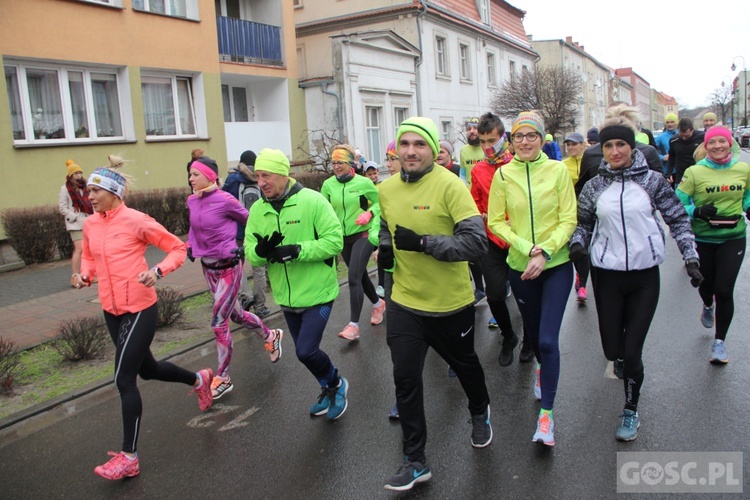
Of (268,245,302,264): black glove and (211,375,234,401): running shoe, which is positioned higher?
(268,245,302,264): black glove

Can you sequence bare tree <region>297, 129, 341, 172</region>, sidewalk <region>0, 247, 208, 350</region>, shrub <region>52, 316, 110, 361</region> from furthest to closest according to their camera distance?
1. bare tree <region>297, 129, 341, 172</region>
2. sidewalk <region>0, 247, 208, 350</region>
3. shrub <region>52, 316, 110, 361</region>

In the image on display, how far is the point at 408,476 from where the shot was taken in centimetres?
347

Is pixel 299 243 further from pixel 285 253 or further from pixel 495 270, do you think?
pixel 495 270

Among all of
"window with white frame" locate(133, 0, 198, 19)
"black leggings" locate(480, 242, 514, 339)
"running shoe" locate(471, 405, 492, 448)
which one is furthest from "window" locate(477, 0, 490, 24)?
"running shoe" locate(471, 405, 492, 448)

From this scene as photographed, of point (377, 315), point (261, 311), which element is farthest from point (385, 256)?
point (261, 311)

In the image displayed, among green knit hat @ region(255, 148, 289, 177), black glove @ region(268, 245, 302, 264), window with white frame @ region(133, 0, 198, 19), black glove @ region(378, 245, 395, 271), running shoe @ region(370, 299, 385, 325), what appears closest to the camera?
black glove @ region(378, 245, 395, 271)

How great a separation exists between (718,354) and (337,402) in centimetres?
313

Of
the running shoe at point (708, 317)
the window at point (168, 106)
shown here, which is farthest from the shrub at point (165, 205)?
the running shoe at point (708, 317)

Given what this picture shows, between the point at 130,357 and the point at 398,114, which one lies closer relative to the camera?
the point at 130,357

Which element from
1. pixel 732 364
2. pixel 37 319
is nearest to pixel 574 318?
pixel 732 364

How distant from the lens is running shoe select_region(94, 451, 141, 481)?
12.6ft

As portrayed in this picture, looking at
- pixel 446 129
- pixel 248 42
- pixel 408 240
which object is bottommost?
pixel 408 240

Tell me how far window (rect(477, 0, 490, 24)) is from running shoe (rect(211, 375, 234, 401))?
30.9 m

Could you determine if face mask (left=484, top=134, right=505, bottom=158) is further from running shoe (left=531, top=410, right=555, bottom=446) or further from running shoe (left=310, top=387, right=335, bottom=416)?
running shoe (left=310, top=387, right=335, bottom=416)
